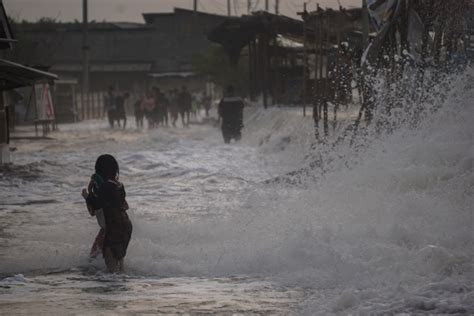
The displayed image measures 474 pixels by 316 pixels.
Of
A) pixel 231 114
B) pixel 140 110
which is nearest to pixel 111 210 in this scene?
pixel 231 114

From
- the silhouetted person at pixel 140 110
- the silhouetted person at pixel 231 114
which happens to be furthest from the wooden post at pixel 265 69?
the silhouetted person at pixel 140 110

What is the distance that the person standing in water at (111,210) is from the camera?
8.22 metres

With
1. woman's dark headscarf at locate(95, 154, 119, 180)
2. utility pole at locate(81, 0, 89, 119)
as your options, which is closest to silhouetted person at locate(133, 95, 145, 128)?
utility pole at locate(81, 0, 89, 119)

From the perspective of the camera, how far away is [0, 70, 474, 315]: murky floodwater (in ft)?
22.6

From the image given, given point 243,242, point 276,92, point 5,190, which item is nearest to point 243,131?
point 276,92

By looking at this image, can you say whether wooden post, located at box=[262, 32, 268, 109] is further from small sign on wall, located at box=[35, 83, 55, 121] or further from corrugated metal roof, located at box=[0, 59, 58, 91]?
corrugated metal roof, located at box=[0, 59, 58, 91]

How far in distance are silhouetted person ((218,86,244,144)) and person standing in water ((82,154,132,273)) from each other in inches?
678

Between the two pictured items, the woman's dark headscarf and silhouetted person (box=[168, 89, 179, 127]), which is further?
silhouetted person (box=[168, 89, 179, 127])

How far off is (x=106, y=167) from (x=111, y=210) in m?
0.38

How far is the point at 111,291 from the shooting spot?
291 inches

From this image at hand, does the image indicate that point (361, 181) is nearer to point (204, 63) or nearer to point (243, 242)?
point (243, 242)

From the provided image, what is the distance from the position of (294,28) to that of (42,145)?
805 centimetres

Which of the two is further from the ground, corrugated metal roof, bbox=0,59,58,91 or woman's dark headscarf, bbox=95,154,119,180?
corrugated metal roof, bbox=0,59,58,91

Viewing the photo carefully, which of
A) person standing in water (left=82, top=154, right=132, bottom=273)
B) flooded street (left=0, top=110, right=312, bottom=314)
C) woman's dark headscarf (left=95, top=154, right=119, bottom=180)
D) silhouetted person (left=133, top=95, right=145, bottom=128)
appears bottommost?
silhouetted person (left=133, top=95, right=145, bottom=128)
